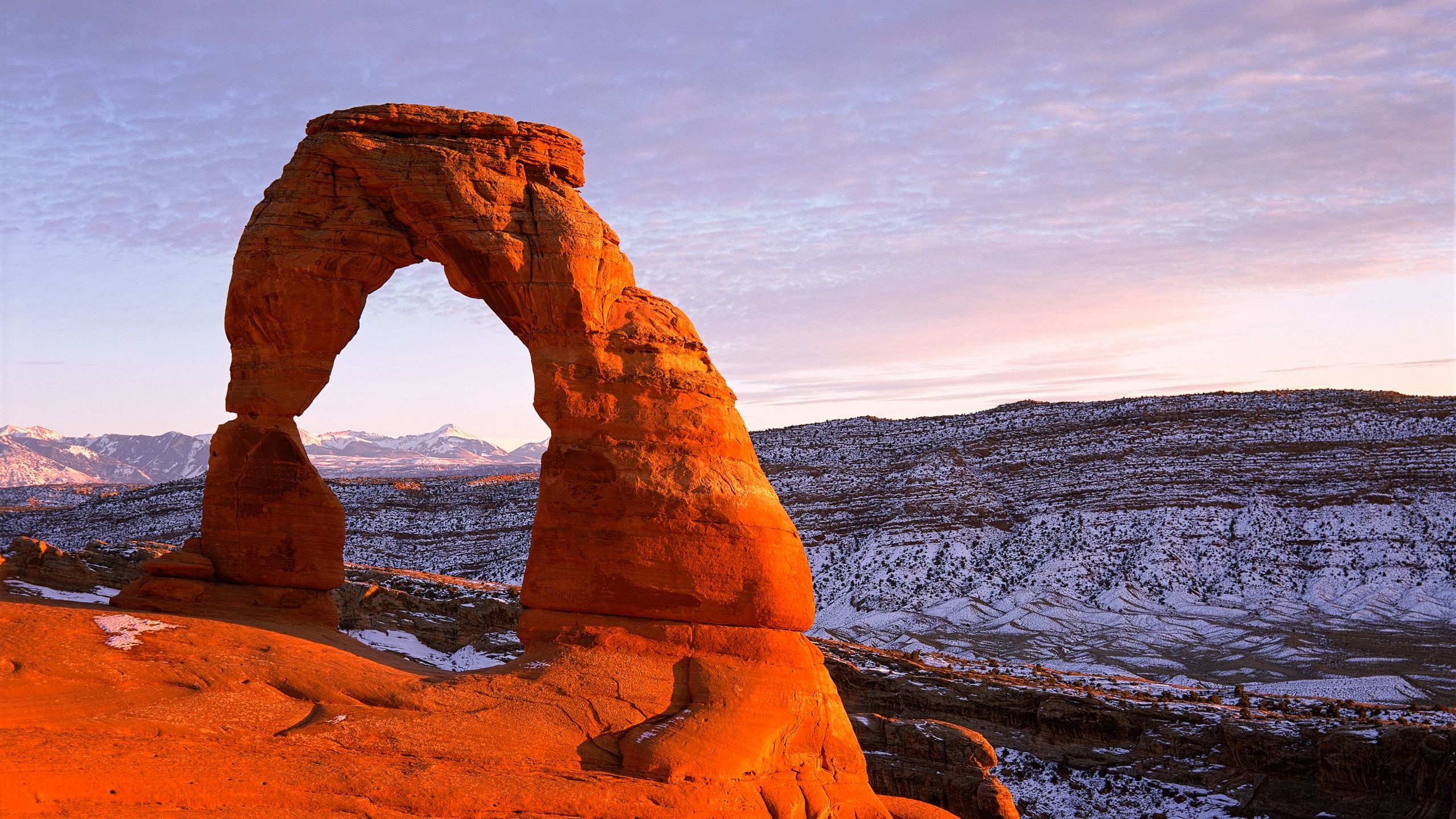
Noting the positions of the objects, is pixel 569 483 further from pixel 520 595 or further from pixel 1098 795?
pixel 1098 795

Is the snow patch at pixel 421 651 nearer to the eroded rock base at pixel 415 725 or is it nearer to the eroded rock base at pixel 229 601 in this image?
the eroded rock base at pixel 229 601

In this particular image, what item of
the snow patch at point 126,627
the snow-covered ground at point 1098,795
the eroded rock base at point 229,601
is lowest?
the snow-covered ground at point 1098,795

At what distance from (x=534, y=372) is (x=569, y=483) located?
1695 mm

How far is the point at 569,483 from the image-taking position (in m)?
15.1

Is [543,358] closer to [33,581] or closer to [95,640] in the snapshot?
[95,640]

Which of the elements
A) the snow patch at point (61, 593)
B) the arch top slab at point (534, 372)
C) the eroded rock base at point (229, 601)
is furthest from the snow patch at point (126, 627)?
the snow patch at point (61, 593)

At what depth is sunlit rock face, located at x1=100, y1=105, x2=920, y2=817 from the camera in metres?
13.7

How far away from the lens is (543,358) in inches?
607

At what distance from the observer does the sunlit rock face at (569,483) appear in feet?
45.0

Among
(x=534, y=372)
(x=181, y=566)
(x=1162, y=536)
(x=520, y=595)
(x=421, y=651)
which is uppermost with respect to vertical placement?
(x=534, y=372)

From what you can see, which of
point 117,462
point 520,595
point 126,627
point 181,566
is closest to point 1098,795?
point 520,595

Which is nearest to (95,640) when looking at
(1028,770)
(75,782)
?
(75,782)

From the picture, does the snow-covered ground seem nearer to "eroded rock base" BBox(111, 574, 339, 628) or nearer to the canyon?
the canyon

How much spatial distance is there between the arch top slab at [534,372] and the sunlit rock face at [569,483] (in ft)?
0.10
